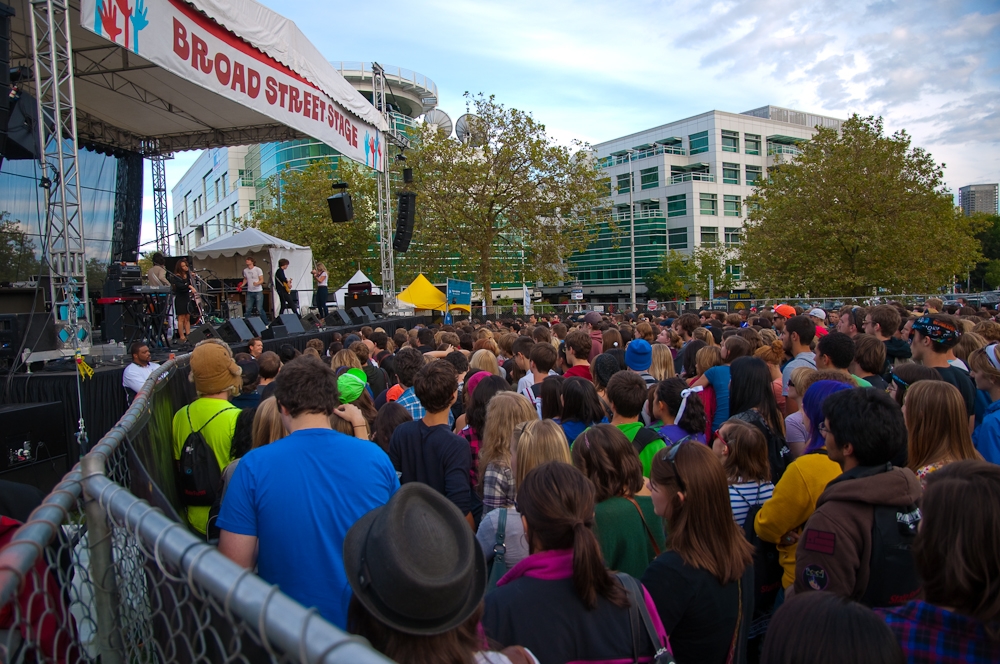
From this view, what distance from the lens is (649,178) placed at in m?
66.8

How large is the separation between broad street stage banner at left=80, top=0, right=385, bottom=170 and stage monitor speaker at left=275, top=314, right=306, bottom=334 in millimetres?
3684

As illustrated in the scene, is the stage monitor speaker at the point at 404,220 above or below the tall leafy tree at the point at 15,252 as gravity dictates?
above

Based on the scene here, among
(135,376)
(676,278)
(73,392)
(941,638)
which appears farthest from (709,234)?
(941,638)

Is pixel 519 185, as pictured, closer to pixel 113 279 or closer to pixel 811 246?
pixel 811 246

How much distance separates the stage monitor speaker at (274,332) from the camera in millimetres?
11539

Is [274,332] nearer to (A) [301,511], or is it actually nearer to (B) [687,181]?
(A) [301,511]

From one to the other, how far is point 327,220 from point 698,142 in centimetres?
4401

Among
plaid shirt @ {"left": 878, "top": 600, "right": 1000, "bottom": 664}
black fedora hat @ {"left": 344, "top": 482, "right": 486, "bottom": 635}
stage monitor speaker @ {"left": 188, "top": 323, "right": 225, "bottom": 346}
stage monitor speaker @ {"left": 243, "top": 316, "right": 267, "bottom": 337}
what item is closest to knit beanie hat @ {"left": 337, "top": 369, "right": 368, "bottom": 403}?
black fedora hat @ {"left": 344, "top": 482, "right": 486, "bottom": 635}

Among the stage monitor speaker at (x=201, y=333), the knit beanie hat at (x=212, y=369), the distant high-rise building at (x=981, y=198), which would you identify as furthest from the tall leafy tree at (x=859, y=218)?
the distant high-rise building at (x=981, y=198)

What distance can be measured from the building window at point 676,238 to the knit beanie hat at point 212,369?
208 ft

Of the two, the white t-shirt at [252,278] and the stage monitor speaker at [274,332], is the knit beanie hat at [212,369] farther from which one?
the white t-shirt at [252,278]

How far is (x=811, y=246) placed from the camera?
86.4 feet

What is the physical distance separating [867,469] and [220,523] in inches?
96.3

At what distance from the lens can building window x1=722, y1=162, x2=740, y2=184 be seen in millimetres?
63281
